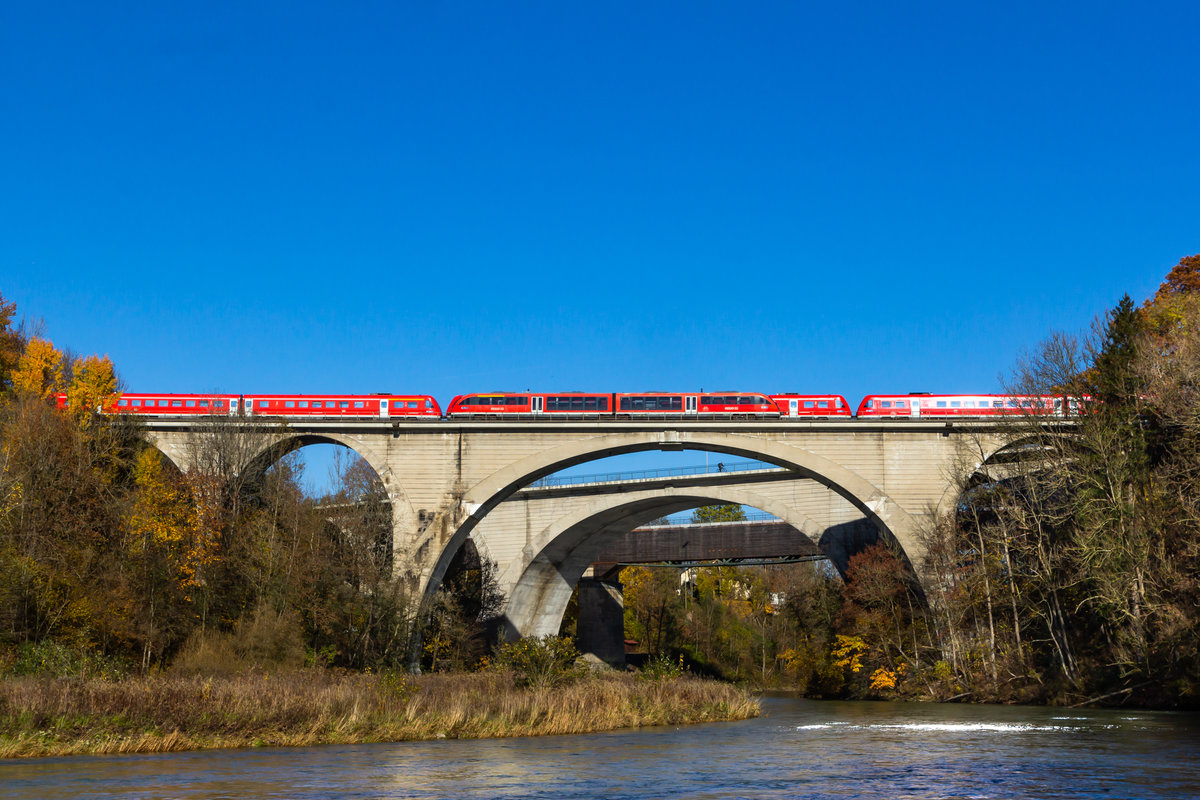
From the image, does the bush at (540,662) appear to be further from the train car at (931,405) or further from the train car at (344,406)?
the train car at (931,405)

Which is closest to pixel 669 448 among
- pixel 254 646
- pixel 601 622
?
pixel 254 646

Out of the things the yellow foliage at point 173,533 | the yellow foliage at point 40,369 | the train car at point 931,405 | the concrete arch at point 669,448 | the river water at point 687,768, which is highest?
the yellow foliage at point 40,369

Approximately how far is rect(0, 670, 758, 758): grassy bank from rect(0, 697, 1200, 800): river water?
3.29 ft

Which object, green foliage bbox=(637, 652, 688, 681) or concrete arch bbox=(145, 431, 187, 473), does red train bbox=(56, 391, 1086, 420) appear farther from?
green foliage bbox=(637, 652, 688, 681)

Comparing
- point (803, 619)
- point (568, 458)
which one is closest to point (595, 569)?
point (803, 619)

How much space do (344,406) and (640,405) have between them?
50.7 ft

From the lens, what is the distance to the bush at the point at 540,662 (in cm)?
3500

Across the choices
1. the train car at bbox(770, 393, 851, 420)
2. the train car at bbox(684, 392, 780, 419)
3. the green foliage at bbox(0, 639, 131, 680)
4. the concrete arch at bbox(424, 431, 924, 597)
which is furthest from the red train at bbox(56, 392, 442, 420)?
the green foliage at bbox(0, 639, 131, 680)

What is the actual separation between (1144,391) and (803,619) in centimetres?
2998

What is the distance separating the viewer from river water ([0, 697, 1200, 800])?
1762cm

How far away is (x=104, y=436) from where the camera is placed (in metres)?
51.9

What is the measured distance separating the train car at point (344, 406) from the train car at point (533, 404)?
4.95 ft

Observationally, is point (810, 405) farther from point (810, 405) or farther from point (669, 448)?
point (669, 448)

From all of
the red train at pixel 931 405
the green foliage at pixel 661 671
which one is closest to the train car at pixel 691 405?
the red train at pixel 931 405
